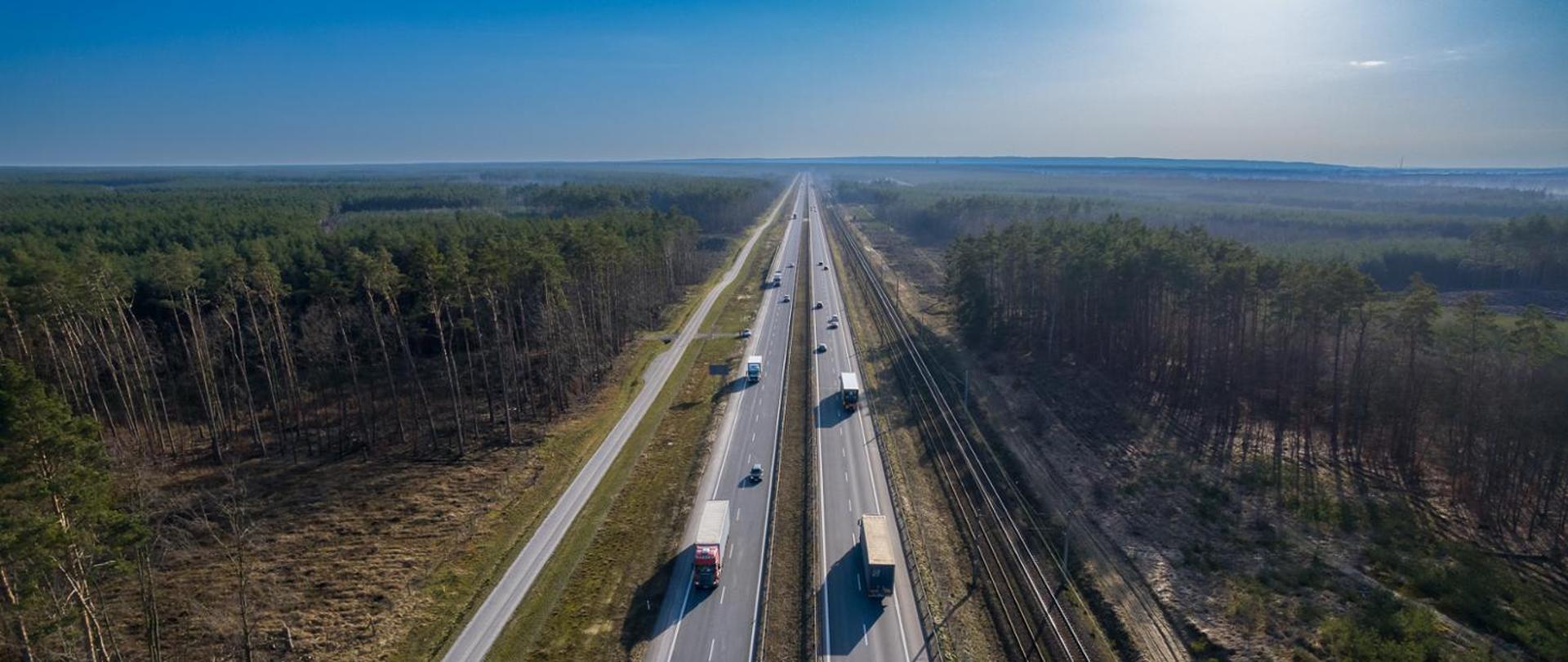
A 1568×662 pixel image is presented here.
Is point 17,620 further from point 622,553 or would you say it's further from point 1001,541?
point 1001,541

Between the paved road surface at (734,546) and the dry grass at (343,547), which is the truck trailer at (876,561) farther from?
the dry grass at (343,547)

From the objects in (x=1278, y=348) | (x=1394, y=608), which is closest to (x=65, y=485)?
(x=1394, y=608)

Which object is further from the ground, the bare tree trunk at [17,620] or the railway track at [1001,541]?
the bare tree trunk at [17,620]

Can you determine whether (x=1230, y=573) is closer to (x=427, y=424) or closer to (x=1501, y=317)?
(x=427, y=424)

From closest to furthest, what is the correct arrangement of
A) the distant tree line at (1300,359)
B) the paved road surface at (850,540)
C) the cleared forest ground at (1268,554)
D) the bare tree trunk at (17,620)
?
the bare tree trunk at (17,620), the cleared forest ground at (1268,554), the paved road surface at (850,540), the distant tree line at (1300,359)

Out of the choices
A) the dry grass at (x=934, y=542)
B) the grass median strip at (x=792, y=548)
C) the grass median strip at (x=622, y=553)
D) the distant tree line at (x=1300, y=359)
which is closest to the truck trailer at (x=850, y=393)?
the dry grass at (x=934, y=542)

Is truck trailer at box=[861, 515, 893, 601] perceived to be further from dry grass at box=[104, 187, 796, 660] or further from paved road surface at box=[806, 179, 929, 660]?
dry grass at box=[104, 187, 796, 660]
